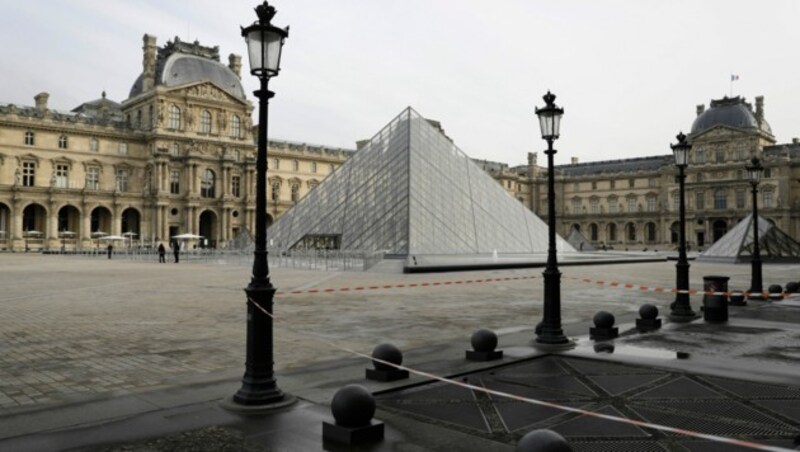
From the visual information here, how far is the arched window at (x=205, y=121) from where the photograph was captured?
61.3 m

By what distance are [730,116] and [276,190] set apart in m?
52.3

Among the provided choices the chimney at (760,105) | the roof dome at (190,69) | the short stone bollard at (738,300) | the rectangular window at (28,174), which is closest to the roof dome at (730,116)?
the chimney at (760,105)

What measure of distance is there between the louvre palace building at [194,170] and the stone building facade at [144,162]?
0.36 feet

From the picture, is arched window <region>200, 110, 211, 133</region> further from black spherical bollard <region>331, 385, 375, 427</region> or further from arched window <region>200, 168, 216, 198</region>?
black spherical bollard <region>331, 385, 375, 427</region>

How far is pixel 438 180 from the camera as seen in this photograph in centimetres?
2980

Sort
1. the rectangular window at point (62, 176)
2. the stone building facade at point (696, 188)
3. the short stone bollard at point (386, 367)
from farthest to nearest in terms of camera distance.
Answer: the stone building facade at point (696, 188)
the rectangular window at point (62, 176)
the short stone bollard at point (386, 367)

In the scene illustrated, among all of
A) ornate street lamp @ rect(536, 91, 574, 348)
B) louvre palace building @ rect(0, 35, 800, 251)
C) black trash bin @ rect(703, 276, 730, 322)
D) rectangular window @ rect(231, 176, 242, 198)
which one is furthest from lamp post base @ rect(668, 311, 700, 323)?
rectangular window @ rect(231, 176, 242, 198)

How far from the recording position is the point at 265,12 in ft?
16.9

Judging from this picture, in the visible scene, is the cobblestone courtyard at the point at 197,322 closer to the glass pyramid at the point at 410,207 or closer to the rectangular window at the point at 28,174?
the glass pyramid at the point at 410,207

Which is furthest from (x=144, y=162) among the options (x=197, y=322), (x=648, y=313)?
(x=648, y=313)

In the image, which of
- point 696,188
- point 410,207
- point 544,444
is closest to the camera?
point 544,444

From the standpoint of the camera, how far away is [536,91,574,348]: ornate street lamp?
24.5ft

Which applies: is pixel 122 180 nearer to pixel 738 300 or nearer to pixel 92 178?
pixel 92 178

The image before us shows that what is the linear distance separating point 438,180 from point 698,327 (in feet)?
68.9
